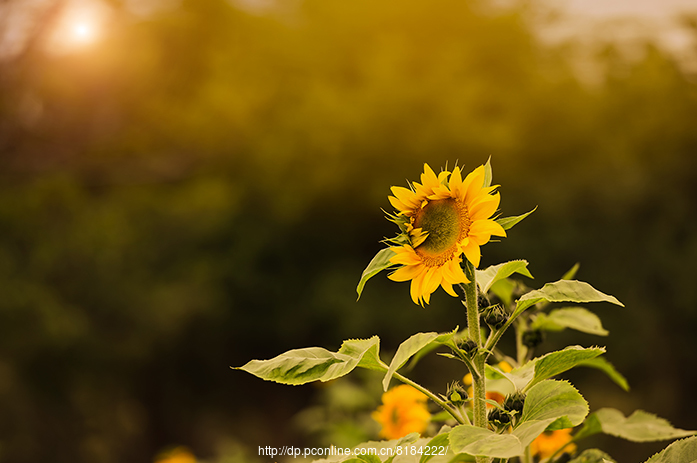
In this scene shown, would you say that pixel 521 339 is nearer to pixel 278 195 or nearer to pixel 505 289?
pixel 505 289

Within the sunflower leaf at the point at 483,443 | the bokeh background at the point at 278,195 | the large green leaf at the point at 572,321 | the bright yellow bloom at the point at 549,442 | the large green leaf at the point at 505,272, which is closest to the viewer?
the sunflower leaf at the point at 483,443

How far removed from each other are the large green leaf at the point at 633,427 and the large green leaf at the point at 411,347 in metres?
0.27

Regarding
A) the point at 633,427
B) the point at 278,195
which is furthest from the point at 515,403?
the point at 278,195

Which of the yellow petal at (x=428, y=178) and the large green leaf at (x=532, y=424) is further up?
the yellow petal at (x=428, y=178)

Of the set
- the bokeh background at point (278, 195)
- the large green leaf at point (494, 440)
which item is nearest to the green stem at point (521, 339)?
the large green leaf at point (494, 440)

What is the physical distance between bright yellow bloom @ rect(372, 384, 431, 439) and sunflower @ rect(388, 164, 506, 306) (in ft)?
1.30

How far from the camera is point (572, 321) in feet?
1.79

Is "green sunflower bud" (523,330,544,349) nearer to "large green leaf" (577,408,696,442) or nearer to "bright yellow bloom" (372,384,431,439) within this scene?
"large green leaf" (577,408,696,442)

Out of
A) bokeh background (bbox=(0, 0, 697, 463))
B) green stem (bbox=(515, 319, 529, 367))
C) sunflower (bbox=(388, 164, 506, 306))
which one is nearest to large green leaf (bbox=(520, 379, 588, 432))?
sunflower (bbox=(388, 164, 506, 306))

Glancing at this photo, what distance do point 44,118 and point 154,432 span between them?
6.58ft

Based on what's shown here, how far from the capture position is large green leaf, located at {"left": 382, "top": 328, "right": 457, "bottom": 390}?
377mm

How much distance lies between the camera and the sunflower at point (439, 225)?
44 cm

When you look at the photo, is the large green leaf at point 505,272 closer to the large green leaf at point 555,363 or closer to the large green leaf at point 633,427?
the large green leaf at point 555,363

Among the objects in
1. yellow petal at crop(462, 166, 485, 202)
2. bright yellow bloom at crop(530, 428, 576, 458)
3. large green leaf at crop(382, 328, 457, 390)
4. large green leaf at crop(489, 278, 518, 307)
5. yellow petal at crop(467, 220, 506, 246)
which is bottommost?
bright yellow bloom at crop(530, 428, 576, 458)
